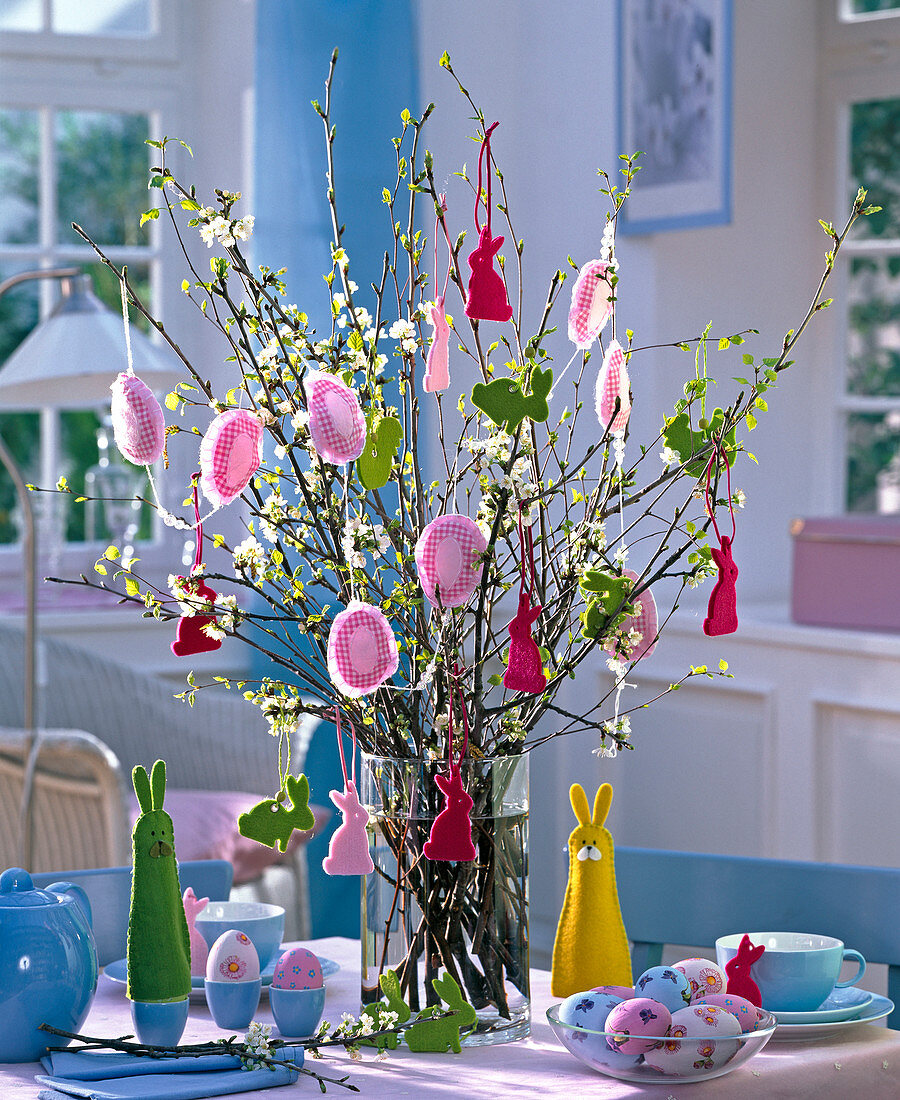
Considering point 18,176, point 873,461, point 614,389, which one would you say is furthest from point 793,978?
point 18,176

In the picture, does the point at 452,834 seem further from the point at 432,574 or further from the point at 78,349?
the point at 78,349

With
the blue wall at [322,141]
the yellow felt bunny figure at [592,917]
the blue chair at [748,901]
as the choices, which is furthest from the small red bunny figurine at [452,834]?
the blue wall at [322,141]

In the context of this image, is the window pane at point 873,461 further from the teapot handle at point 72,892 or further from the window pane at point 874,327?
the teapot handle at point 72,892

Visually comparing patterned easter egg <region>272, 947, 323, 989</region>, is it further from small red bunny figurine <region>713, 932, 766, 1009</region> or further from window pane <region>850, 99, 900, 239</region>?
window pane <region>850, 99, 900, 239</region>

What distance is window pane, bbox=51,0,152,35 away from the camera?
3957 millimetres

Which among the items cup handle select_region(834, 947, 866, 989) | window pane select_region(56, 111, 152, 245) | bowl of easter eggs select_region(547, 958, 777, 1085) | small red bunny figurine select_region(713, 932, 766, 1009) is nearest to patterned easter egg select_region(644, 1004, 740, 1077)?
bowl of easter eggs select_region(547, 958, 777, 1085)

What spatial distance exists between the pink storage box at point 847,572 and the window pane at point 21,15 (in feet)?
7.46

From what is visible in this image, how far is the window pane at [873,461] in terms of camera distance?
335 cm

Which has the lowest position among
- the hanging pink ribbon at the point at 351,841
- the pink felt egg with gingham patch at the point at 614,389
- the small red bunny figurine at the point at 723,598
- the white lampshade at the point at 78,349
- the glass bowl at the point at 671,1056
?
the glass bowl at the point at 671,1056

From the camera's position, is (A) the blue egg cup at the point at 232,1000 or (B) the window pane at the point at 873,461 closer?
(A) the blue egg cup at the point at 232,1000

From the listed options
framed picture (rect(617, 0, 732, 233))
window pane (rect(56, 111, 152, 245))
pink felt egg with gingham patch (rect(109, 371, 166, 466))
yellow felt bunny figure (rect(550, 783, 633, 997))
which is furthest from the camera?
window pane (rect(56, 111, 152, 245))

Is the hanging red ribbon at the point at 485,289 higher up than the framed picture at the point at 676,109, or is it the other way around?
the framed picture at the point at 676,109

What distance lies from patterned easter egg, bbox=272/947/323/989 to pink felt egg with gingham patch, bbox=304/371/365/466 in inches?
16.6

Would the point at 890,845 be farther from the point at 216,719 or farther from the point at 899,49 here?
the point at 899,49
